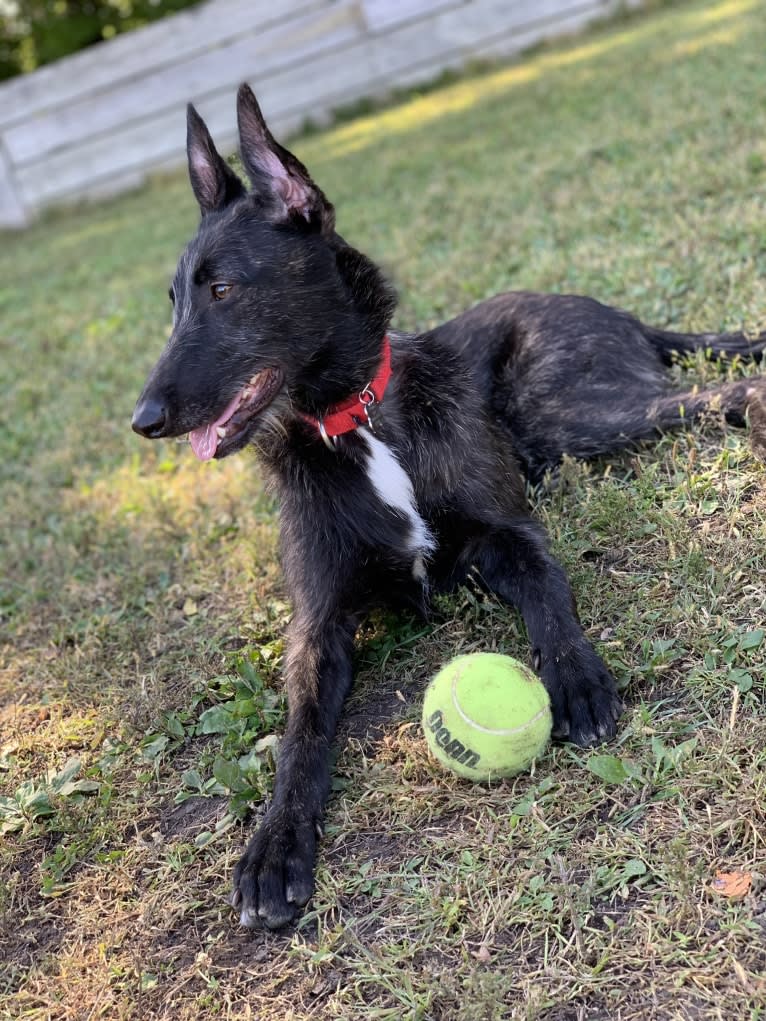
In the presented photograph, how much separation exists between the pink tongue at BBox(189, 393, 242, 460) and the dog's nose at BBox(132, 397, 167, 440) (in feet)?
0.44

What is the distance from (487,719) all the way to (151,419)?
1309 mm

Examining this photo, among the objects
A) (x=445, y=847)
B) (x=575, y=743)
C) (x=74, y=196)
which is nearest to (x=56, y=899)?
(x=445, y=847)

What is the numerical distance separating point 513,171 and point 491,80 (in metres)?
6.86

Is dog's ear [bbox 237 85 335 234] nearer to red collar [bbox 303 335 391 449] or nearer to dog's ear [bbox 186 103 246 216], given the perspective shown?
dog's ear [bbox 186 103 246 216]

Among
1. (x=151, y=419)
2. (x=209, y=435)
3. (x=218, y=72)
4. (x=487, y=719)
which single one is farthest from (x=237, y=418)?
(x=218, y=72)

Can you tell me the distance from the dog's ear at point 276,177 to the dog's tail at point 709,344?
5.29 ft

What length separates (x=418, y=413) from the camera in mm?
Result: 3342

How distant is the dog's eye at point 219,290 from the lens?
123 inches

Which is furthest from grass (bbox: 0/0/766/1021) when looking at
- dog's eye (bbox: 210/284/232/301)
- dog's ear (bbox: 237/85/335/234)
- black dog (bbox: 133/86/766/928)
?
dog's ear (bbox: 237/85/335/234)

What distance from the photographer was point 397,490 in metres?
3.21

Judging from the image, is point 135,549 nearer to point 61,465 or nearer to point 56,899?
point 61,465

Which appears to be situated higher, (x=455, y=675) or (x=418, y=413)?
(x=418, y=413)

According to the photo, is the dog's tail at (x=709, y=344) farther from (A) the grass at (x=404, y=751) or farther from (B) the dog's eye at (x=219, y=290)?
(B) the dog's eye at (x=219, y=290)

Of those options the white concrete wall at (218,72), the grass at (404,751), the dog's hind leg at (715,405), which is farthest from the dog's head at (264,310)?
the white concrete wall at (218,72)
